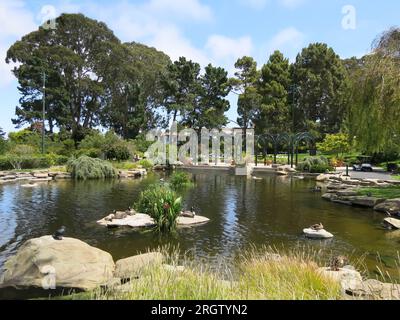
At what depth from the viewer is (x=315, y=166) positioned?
28.7 meters

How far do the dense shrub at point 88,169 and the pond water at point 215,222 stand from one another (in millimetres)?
4905

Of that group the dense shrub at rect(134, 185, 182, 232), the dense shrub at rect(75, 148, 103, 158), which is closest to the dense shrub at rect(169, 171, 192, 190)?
the dense shrub at rect(134, 185, 182, 232)

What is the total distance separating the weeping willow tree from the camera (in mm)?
13570

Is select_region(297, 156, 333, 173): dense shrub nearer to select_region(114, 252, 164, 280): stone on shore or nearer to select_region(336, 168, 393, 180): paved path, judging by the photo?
select_region(336, 168, 393, 180): paved path

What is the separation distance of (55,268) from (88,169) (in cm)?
1878

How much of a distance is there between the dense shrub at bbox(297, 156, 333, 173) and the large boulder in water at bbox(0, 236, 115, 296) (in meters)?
24.0

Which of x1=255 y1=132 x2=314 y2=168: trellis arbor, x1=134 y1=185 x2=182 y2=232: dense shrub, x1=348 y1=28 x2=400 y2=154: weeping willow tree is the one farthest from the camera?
x1=255 y1=132 x2=314 y2=168: trellis arbor

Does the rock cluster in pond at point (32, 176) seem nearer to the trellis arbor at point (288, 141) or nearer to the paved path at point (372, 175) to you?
the paved path at point (372, 175)

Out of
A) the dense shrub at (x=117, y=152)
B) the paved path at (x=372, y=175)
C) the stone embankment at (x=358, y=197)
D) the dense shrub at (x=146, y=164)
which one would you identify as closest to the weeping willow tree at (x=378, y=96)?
the stone embankment at (x=358, y=197)
